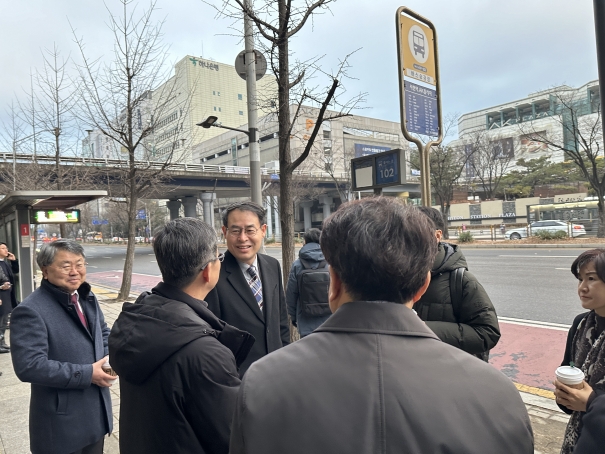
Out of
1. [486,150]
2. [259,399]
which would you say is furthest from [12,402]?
[486,150]

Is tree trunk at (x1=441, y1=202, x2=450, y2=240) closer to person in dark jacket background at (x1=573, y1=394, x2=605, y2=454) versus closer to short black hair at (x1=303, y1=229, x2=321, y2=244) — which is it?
short black hair at (x1=303, y1=229, x2=321, y2=244)

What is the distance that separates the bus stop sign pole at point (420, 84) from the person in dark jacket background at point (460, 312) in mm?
1265

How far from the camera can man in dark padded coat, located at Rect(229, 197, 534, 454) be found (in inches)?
33.1

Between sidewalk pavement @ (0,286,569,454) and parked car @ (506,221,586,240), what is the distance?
22.7 meters

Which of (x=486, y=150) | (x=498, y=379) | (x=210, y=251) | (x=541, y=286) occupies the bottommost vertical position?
(x=541, y=286)

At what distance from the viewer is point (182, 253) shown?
5.42ft

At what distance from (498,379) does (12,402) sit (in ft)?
16.6

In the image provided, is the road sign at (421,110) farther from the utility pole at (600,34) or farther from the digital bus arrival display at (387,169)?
the utility pole at (600,34)

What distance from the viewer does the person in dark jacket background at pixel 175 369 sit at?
142 centimetres

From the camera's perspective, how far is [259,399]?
0.91m

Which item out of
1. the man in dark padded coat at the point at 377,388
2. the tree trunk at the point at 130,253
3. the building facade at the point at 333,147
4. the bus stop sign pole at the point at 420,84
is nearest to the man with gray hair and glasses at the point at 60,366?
the man in dark padded coat at the point at 377,388

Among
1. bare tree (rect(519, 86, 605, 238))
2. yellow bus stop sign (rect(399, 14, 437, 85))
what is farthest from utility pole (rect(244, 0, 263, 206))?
bare tree (rect(519, 86, 605, 238))

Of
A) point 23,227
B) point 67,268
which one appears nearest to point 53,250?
point 67,268

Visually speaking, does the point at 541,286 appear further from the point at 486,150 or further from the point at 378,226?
the point at 486,150
